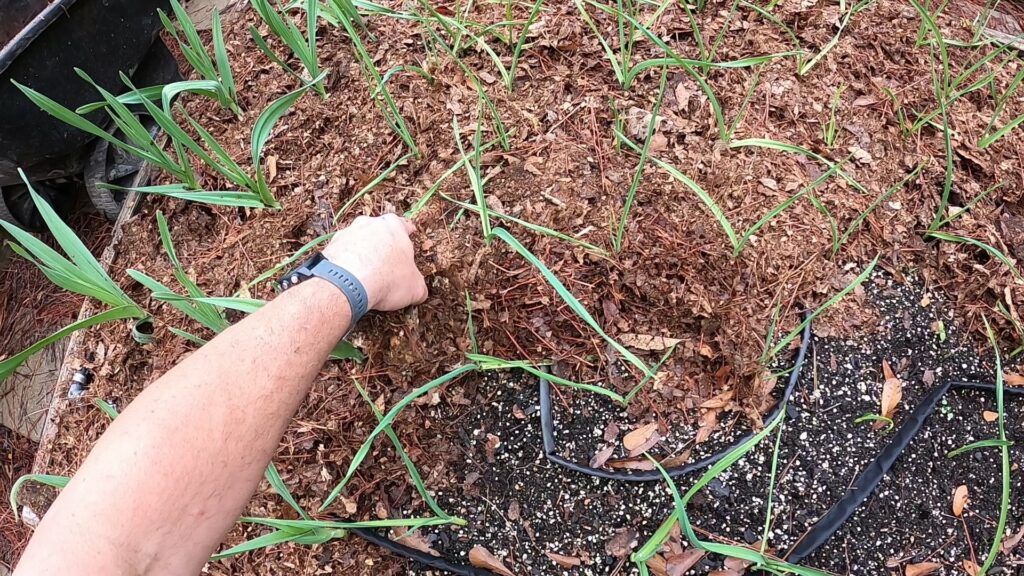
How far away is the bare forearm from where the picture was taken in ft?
2.25

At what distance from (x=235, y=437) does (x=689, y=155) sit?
3.58 ft

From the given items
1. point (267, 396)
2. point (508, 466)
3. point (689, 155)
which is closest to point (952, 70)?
point (689, 155)

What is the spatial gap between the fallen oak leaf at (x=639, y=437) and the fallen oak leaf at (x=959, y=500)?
58 cm

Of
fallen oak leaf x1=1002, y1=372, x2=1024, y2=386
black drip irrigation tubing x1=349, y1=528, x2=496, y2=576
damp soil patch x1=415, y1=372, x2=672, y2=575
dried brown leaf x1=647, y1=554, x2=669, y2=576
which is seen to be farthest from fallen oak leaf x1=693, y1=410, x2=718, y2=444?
fallen oak leaf x1=1002, y1=372, x2=1024, y2=386

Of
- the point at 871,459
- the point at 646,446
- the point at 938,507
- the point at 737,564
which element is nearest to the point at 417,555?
the point at 646,446

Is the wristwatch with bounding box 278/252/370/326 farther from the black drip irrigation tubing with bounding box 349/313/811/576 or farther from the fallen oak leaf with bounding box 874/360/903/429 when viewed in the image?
the fallen oak leaf with bounding box 874/360/903/429

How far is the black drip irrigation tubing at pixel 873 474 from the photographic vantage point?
107 cm

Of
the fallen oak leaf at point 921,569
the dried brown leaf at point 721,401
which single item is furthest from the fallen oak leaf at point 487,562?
the fallen oak leaf at point 921,569

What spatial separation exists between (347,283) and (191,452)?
1.08 ft

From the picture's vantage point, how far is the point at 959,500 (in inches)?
43.9

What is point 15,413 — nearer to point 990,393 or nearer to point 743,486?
point 743,486

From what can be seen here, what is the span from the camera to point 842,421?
3.83 ft

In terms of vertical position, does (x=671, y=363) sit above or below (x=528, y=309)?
below

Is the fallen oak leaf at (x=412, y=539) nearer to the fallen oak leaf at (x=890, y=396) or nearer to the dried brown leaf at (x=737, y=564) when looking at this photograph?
the dried brown leaf at (x=737, y=564)
